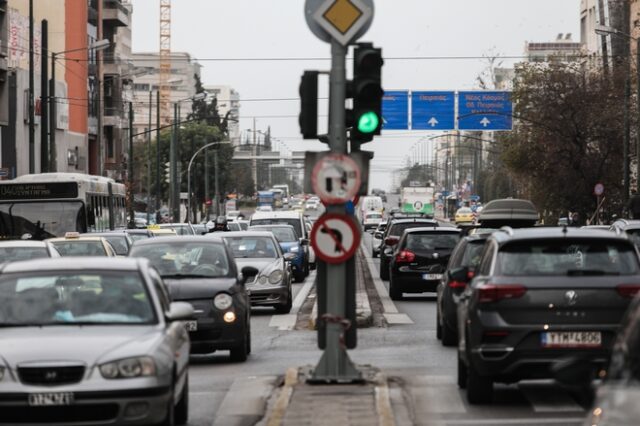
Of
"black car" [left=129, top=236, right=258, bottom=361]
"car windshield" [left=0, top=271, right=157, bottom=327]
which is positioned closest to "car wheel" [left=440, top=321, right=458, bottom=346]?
"black car" [left=129, top=236, right=258, bottom=361]

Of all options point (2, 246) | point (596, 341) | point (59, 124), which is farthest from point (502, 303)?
point (59, 124)

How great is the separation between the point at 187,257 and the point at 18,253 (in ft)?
14.1

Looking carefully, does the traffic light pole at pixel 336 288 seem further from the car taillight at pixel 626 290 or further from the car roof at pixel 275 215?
the car roof at pixel 275 215

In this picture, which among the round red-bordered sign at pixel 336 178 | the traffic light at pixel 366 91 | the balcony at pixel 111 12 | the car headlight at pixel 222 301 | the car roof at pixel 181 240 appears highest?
the balcony at pixel 111 12

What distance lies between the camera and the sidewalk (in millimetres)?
12180

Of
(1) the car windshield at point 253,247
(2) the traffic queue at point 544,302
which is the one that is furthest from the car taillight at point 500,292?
(1) the car windshield at point 253,247

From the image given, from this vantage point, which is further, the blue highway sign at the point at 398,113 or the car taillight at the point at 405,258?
the blue highway sign at the point at 398,113

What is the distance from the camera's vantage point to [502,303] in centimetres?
1326

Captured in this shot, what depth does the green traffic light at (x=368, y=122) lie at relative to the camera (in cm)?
1488

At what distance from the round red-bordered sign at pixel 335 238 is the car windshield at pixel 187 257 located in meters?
4.88

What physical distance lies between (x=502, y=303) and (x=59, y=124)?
225 feet

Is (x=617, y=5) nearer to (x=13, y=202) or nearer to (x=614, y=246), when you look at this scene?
(x=13, y=202)

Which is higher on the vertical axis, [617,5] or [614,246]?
[617,5]

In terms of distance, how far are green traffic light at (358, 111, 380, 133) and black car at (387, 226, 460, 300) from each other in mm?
17670
